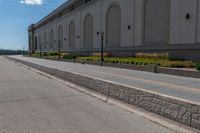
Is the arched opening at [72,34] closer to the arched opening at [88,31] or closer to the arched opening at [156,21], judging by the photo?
the arched opening at [88,31]

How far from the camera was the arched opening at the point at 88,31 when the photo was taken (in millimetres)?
53925

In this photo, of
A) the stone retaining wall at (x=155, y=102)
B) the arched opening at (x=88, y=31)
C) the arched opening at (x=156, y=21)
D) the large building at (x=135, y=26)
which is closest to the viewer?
the stone retaining wall at (x=155, y=102)

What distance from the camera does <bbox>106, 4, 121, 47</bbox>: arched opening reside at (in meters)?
41.6

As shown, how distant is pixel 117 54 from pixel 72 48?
25809 mm

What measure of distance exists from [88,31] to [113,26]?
42.5 feet

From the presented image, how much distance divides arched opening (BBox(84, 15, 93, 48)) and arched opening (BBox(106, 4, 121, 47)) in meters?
9.30

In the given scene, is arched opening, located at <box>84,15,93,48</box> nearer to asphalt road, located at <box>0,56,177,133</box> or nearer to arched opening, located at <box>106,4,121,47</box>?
arched opening, located at <box>106,4,121,47</box>

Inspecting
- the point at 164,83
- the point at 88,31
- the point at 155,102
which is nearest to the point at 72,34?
the point at 88,31

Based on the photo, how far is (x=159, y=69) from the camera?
822 inches

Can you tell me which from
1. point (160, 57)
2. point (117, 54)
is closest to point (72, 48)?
point (117, 54)

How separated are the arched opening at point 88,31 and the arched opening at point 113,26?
930 centimetres

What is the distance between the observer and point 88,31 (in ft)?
182

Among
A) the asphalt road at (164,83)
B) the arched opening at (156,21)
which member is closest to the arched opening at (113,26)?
the arched opening at (156,21)

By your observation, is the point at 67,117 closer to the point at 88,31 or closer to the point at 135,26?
the point at 135,26
